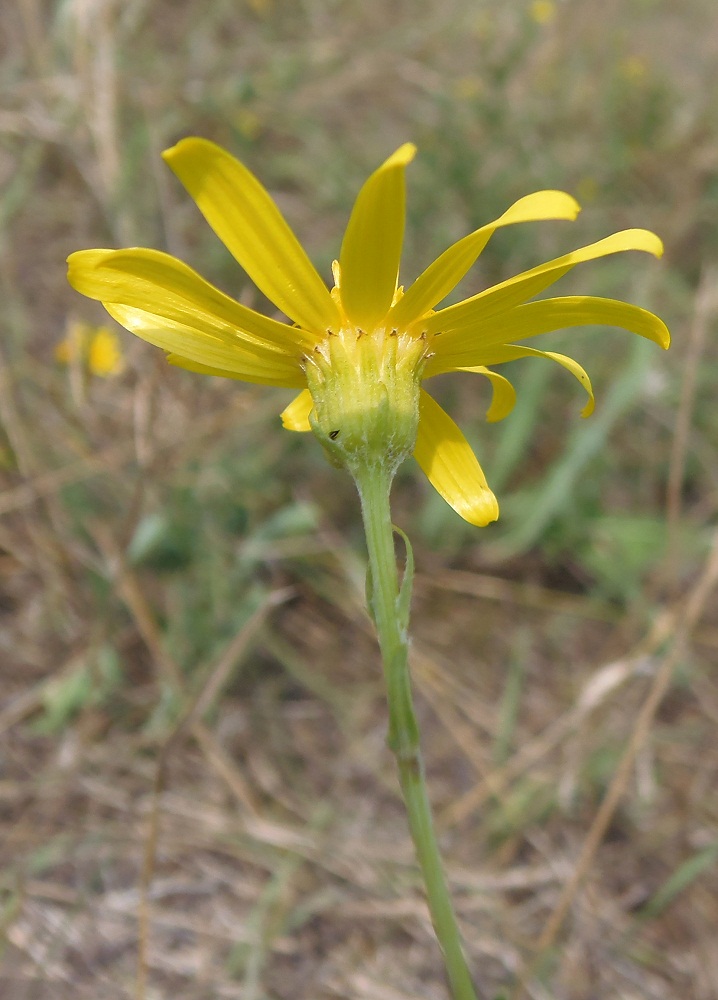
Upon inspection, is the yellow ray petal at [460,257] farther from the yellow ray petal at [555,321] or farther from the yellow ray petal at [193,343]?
the yellow ray petal at [193,343]

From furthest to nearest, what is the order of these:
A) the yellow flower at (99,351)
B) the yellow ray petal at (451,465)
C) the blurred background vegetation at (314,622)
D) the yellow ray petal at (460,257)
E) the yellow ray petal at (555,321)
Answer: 1. the yellow flower at (99,351)
2. the blurred background vegetation at (314,622)
3. the yellow ray petal at (451,465)
4. the yellow ray petal at (555,321)
5. the yellow ray petal at (460,257)

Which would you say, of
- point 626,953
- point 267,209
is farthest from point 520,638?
point 267,209

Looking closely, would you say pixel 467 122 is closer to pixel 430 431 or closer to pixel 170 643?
pixel 170 643

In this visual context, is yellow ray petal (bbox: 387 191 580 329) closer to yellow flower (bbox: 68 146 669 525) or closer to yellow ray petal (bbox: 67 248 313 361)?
yellow flower (bbox: 68 146 669 525)

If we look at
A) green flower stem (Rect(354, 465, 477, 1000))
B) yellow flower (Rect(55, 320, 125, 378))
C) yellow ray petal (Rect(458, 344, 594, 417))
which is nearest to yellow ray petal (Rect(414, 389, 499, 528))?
yellow ray petal (Rect(458, 344, 594, 417))

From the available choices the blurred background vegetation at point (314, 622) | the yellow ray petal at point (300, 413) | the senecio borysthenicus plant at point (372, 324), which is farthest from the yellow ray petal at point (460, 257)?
the blurred background vegetation at point (314, 622)

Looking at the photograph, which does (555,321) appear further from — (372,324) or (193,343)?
(193,343)

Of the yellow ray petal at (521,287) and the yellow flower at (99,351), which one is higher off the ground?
the yellow flower at (99,351)
